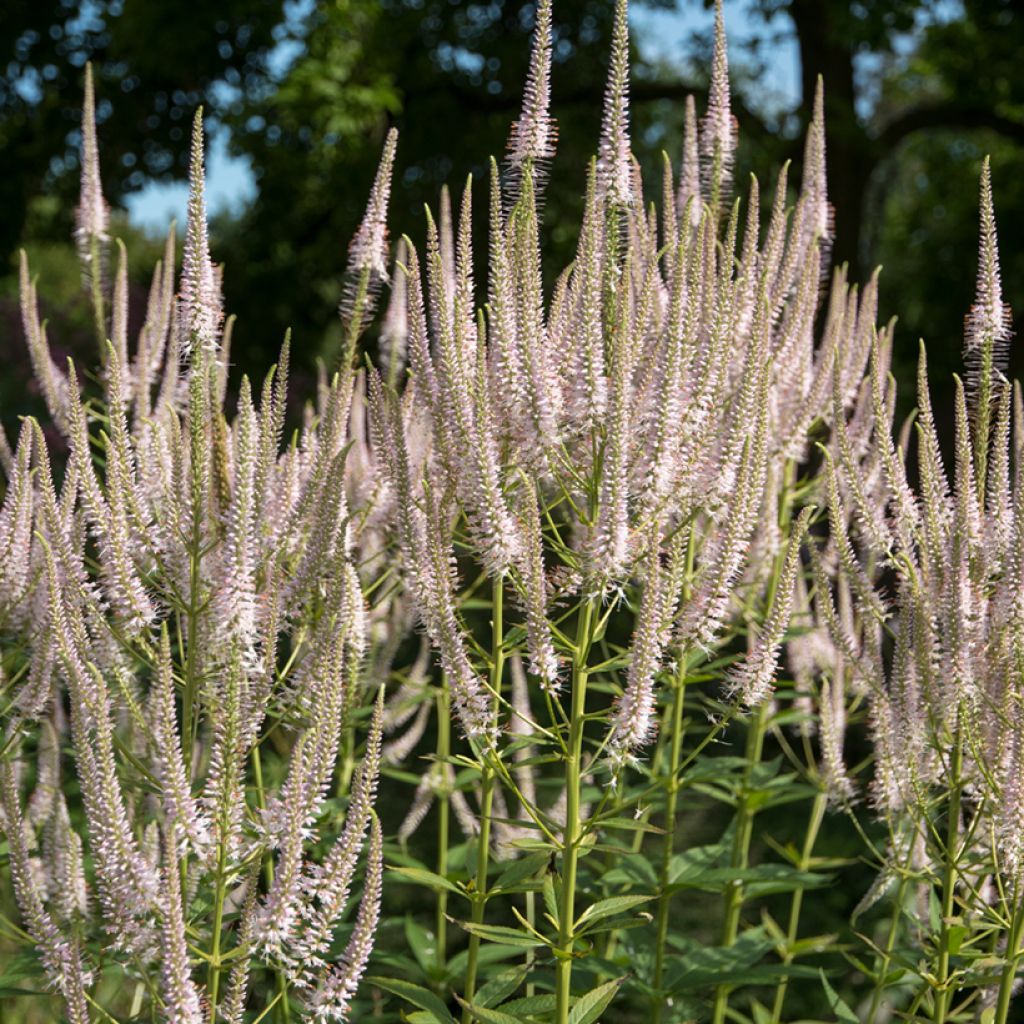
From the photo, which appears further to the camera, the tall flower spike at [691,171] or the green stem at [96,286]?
the green stem at [96,286]

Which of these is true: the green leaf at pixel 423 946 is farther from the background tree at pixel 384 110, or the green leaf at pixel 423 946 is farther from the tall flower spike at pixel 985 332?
the background tree at pixel 384 110

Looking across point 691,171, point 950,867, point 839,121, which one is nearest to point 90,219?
point 691,171

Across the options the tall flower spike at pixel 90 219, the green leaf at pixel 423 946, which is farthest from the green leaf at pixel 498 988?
the tall flower spike at pixel 90 219

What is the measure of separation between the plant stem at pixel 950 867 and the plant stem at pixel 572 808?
43.7 inches

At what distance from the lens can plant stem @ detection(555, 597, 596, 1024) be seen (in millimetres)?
3449

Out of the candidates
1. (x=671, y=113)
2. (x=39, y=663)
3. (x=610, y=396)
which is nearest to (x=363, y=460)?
(x=39, y=663)

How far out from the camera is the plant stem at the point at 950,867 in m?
3.87

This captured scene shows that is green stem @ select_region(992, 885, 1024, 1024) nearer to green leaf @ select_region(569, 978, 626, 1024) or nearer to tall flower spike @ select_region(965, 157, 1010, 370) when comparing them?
green leaf @ select_region(569, 978, 626, 1024)

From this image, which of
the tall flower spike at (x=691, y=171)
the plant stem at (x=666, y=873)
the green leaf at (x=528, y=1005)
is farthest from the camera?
the tall flower spike at (x=691, y=171)

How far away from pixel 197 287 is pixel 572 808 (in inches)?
64.5

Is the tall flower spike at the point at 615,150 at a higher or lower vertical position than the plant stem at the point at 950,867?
higher

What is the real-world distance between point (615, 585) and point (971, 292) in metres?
17.9

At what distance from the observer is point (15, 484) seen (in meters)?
4.02

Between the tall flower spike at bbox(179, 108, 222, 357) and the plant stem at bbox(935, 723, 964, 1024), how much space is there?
2.32 metres
